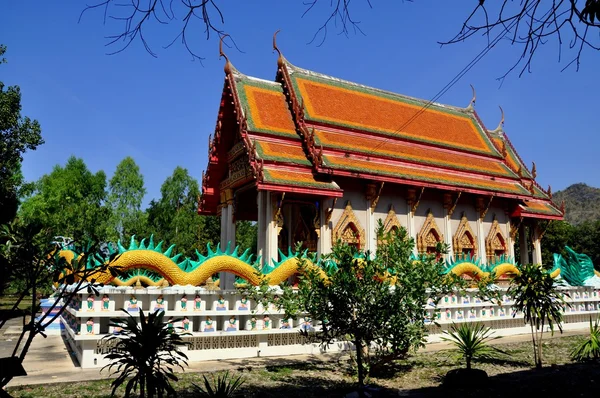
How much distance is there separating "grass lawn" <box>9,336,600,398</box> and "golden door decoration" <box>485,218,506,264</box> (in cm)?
1127

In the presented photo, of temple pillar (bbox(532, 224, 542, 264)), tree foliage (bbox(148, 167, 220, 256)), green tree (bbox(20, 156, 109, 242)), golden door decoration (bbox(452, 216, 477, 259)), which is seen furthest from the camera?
tree foliage (bbox(148, 167, 220, 256))

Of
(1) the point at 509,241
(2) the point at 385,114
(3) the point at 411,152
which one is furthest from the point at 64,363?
(1) the point at 509,241

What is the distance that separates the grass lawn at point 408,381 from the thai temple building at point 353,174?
628cm

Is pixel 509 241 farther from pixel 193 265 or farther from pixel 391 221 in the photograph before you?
pixel 193 265

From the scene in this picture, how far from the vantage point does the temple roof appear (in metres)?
16.3

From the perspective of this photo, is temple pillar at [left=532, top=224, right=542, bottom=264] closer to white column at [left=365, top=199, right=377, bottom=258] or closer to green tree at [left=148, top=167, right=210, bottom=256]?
white column at [left=365, top=199, right=377, bottom=258]

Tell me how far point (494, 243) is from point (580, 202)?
89.6 meters

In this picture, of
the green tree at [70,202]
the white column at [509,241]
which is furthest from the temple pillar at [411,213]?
the green tree at [70,202]

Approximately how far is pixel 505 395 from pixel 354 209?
11170 mm

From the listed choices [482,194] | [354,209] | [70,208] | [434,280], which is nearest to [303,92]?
[354,209]

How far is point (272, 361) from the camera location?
32.4 ft

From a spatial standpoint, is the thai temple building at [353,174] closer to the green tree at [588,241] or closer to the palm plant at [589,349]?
the palm plant at [589,349]

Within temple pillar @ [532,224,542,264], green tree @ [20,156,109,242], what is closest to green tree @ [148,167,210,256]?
green tree @ [20,156,109,242]

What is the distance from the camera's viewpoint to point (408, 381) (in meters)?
8.44
